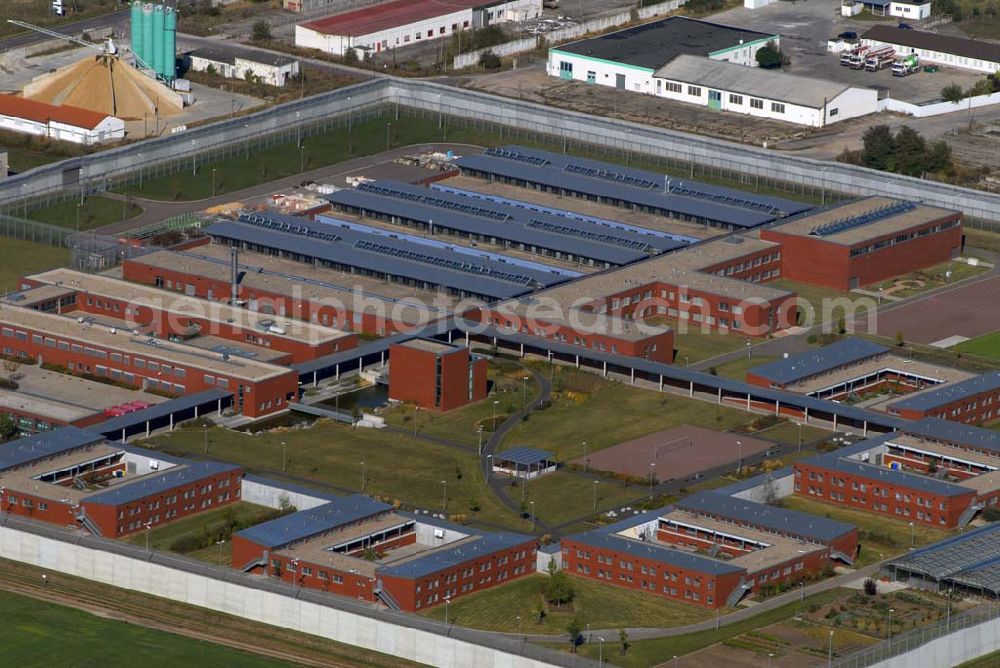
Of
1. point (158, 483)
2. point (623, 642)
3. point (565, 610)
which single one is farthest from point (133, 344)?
point (623, 642)

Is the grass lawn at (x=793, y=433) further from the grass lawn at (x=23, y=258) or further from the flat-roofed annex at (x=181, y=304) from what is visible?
the grass lawn at (x=23, y=258)

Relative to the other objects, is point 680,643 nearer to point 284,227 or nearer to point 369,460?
point 369,460

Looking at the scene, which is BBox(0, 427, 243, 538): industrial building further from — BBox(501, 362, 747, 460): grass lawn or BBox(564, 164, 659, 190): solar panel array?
BBox(564, 164, 659, 190): solar panel array

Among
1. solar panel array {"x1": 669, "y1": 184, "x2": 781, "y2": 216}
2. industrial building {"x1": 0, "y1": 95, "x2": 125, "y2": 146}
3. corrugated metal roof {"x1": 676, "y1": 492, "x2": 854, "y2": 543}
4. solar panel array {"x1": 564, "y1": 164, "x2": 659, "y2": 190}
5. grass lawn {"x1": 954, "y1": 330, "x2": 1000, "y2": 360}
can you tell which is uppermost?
corrugated metal roof {"x1": 676, "y1": 492, "x2": 854, "y2": 543}

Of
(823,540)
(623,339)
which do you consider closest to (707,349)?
(623,339)

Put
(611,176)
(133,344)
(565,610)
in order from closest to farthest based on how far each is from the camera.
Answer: (565,610) < (133,344) < (611,176)

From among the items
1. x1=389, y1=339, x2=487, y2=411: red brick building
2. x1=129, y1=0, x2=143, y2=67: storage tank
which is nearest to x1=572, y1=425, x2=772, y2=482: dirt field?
x1=389, y1=339, x2=487, y2=411: red brick building

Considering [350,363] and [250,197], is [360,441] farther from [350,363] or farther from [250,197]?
[250,197]
